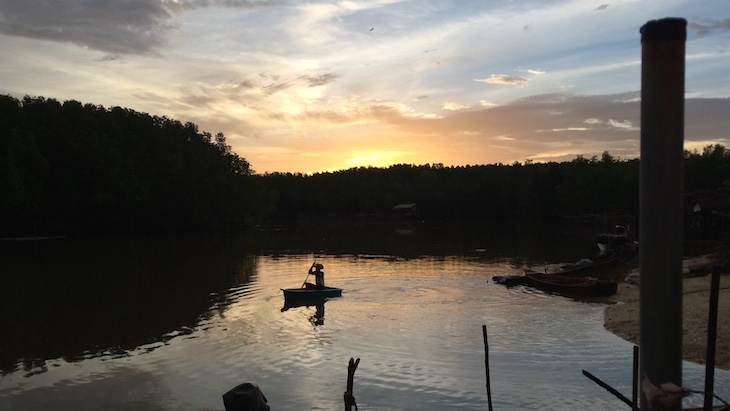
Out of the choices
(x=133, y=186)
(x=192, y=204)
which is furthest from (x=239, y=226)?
(x=133, y=186)

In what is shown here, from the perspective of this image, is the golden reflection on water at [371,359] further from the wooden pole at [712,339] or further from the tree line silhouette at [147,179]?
the tree line silhouette at [147,179]

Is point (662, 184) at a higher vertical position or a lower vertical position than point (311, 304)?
higher

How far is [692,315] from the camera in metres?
23.0

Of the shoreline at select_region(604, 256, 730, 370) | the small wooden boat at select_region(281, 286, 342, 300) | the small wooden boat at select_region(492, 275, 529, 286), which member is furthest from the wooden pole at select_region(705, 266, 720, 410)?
the small wooden boat at select_region(492, 275, 529, 286)

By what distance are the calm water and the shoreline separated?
34.4 inches

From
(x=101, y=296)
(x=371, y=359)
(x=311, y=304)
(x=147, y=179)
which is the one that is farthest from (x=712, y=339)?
(x=147, y=179)

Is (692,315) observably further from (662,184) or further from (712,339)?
(662,184)

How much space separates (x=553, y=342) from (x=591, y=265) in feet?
71.2

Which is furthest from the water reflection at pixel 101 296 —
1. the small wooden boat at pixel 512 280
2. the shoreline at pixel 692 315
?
the shoreline at pixel 692 315

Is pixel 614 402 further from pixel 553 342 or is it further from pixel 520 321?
pixel 520 321

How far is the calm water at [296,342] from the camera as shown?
15.7 meters

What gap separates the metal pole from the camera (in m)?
3.44

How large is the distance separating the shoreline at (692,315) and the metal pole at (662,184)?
10.7 m

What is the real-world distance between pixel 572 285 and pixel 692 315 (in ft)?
31.8
